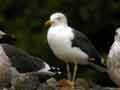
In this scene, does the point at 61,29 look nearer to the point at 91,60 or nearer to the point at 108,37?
the point at 91,60

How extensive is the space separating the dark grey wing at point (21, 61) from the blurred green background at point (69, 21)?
3633 mm

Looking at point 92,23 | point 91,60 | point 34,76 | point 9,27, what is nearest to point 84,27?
point 92,23

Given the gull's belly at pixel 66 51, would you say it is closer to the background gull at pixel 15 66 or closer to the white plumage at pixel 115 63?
the background gull at pixel 15 66

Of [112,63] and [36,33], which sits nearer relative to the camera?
[112,63]

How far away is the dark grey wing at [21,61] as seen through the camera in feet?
30.9

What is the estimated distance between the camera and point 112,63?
9180 mm

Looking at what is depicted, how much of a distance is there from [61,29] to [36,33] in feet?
12.7

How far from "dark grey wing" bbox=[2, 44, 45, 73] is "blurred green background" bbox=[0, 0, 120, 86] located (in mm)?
3633

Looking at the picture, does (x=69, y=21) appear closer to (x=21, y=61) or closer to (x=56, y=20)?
(x=56, y=20)

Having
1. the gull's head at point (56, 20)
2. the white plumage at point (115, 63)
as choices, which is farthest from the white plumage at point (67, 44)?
the white plumage at point (115, 63)

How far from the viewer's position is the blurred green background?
1352 cm

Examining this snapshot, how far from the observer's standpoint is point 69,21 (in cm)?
1376

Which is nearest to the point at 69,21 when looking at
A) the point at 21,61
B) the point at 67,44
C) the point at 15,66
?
the point at 67,44

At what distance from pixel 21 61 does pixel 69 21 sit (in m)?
4.28
